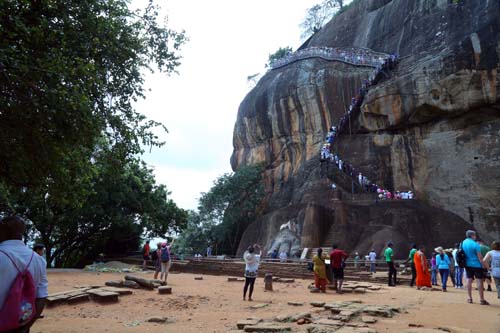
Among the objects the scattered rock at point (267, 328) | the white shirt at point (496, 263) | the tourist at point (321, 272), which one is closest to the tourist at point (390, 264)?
the tourist at point (321, 272)

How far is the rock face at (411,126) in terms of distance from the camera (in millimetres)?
24367

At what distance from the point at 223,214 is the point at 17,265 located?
32.3 m

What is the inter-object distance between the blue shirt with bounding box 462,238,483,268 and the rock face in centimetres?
1258

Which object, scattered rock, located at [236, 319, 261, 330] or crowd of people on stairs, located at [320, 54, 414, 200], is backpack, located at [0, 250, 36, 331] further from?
crowd of people on stairs, located at [320, 54, 414, 200]

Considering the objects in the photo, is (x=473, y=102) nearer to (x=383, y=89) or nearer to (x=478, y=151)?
(x=478, y=151)

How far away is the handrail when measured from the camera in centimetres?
3233

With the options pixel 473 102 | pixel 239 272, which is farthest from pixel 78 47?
pixel 473 102

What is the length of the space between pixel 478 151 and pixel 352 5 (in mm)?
22154

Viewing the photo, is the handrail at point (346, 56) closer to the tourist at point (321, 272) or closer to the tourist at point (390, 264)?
the tourist at point (390, 264)

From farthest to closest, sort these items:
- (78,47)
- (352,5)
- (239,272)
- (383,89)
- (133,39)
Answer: (352,5)
(383,89)
(239,272)
(133,39)
(78,47)

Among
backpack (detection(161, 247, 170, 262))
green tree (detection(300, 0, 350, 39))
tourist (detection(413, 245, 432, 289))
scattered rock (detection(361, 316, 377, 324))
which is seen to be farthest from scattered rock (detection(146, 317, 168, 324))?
green tree (detection(300, 0, 350, 39))

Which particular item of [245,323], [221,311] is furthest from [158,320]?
[245,323]

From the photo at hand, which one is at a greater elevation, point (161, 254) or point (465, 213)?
point (465, 213)

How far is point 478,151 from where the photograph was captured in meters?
25.5
